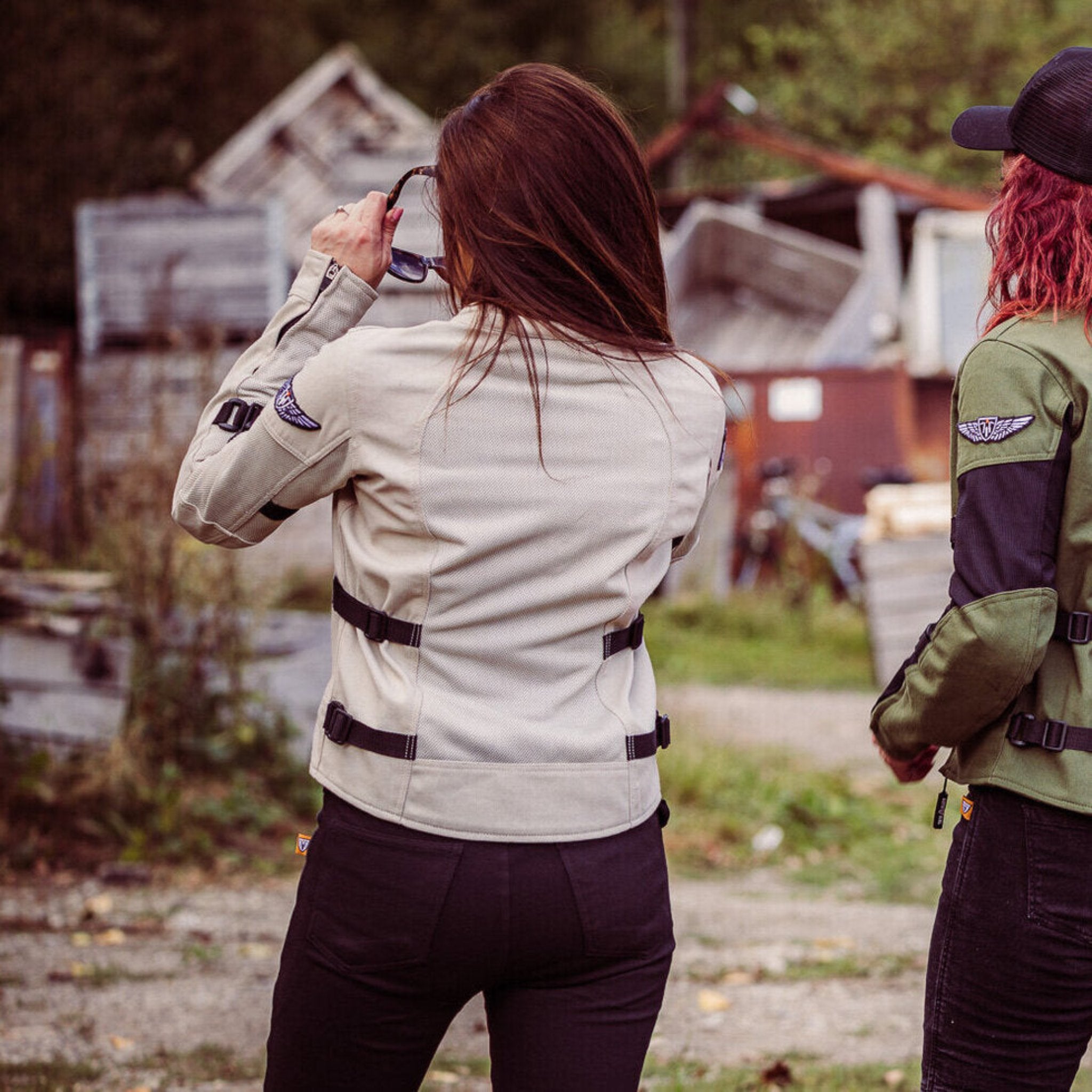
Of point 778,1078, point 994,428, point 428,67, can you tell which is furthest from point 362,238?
point 428,67

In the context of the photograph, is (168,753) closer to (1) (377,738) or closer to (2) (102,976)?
(2) (102,976)

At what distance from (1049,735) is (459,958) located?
2.78ft

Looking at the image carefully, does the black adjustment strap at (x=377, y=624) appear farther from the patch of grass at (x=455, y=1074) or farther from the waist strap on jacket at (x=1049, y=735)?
the patch of grass at (x=455, y=1074)

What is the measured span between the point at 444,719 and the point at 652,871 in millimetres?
344

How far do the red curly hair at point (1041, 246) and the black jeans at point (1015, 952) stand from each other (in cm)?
68

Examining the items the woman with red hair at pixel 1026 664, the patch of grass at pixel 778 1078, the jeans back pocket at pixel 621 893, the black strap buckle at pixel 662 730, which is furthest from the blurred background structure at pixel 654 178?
the patch of grass at pixel 778 1078

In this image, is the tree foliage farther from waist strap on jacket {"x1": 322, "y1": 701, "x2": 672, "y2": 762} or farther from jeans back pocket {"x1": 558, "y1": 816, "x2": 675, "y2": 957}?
jeans back pocket {"x1": 558, "y1": 816, "x2": 675, "y2": 957}

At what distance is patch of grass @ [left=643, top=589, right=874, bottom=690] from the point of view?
8.86 m

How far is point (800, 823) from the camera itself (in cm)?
588

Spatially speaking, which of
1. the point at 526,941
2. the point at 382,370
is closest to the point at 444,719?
the point at 526,941

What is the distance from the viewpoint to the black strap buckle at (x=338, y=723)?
64.9 inches

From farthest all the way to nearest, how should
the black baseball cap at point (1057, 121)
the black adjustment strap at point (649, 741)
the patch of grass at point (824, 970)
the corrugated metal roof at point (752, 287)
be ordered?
the corrugated metal roof at point (752, 287), the patch of grass at point (824, 970), the black baseball cap at point (1057, 121), the black adjustment strap at point (649, 741)

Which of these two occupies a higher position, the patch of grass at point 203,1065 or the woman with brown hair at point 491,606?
the woman with brown hair at point 491,606

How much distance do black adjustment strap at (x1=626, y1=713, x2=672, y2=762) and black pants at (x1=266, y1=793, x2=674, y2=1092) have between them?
0.10m
